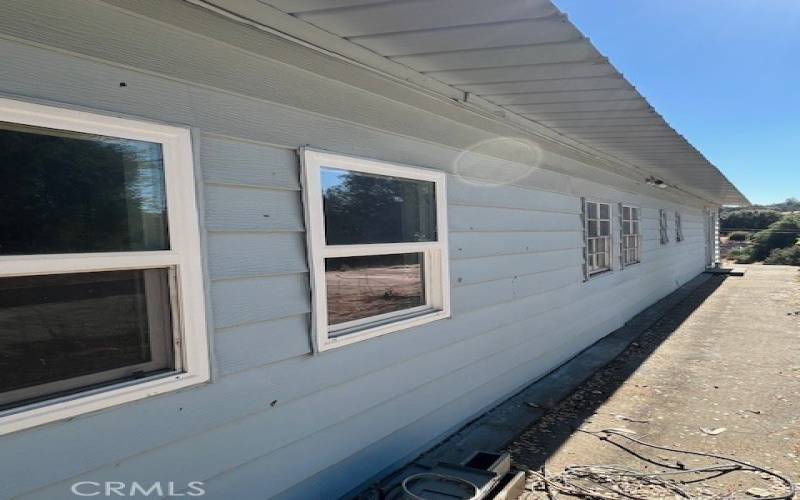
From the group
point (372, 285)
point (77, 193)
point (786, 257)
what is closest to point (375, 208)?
point (372, 285)

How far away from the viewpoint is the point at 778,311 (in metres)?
9.40

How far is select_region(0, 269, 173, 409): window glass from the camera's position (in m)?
1.59

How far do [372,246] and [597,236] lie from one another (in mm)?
4806

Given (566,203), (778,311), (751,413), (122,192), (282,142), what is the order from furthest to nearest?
(778,311)
(566,203)
(751,413)
(282,142)
(122,192)

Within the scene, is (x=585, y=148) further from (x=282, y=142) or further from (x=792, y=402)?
(x=282, y=142)

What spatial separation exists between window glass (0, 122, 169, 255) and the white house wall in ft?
0.43

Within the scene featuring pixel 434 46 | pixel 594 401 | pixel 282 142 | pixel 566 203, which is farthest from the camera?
pixel 566 203

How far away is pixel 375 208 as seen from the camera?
2.99 meters

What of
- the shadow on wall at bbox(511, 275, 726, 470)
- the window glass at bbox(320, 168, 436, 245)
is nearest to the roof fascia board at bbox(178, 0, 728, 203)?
the window glass at bbox(320, 168, 436, 245)

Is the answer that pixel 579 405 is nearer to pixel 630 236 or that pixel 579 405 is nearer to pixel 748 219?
pixel 630 236

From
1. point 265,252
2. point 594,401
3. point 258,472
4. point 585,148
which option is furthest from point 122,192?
point 585,148

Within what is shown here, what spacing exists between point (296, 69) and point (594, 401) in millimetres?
3683

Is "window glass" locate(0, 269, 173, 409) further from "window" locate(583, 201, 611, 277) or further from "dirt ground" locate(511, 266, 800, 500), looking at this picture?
"window" locate(583, 201, 611, 277)

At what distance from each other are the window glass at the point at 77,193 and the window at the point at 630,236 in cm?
728
